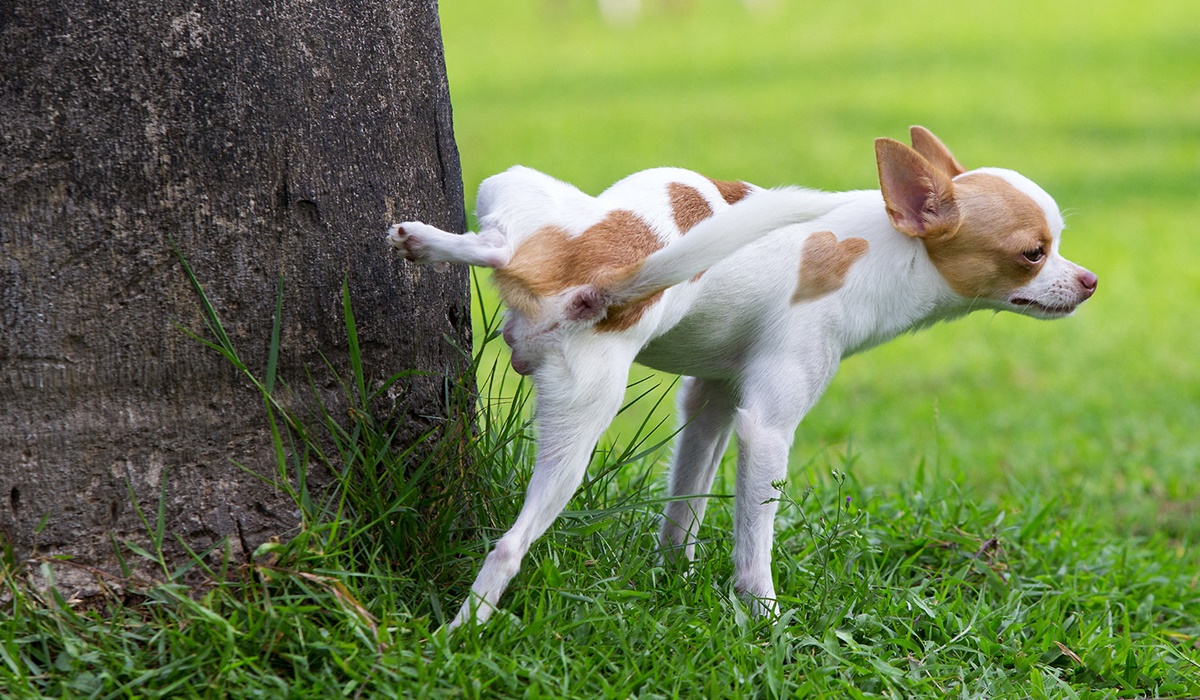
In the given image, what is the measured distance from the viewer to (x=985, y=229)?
3.13 m

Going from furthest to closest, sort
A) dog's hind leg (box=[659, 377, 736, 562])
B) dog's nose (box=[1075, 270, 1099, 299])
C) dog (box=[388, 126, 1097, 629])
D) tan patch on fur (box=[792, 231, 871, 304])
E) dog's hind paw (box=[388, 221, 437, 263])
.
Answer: dog's hind leg (box=[659, 377, 736, 562])
dog's nose (box=[1075, 270, 1099, 299])
tan patch on fur (box=[792, 231, 871, 304])
dog (box=[388, 126, 1097, 629])
dog's hind paw (box=[388, 221, 437, 263])

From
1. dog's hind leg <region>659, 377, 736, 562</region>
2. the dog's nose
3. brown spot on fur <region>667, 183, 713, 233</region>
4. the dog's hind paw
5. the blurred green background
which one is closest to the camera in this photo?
the dog's hind paw

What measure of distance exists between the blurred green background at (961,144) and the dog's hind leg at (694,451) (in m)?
0.83

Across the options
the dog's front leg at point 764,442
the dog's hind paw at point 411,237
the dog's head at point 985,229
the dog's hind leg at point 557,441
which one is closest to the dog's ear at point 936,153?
the dog's head at point 985,229

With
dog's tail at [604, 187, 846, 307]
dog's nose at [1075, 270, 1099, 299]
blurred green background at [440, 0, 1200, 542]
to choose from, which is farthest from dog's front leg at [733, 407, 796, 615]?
blurred green background at [440, 0, 1200, 542]

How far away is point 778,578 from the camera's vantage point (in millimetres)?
3326

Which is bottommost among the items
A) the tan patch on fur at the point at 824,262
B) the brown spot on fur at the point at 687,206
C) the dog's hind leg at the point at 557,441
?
the dog's hind leg at the point at 557,441

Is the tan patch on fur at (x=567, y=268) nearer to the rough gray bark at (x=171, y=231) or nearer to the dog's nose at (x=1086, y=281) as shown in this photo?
the rough gray bark at (x=171, y=231)

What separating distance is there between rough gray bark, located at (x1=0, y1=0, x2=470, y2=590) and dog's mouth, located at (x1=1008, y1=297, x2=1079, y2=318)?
62.1 inches

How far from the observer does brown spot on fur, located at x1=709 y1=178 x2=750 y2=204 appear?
10.2ft

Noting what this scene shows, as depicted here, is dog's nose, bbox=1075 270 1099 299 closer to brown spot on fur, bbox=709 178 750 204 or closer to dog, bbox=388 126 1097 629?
dog, bbox=388 126 1097 629

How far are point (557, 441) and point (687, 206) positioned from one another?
659mm

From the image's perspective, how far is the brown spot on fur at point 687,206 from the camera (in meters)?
2.95

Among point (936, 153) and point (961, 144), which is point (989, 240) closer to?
point (936, 153)
